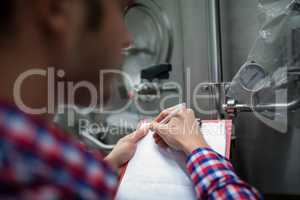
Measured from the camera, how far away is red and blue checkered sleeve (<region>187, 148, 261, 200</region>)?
51 cm

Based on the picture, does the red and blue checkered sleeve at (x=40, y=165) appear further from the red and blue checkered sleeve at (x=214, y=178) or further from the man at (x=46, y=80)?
the red and blue checkered sleeve at (x=214, y=178)

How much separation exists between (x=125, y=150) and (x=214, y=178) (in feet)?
0.84

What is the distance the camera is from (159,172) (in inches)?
25.0

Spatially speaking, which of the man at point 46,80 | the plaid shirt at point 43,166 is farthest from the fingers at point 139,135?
the plaid shirt at point 43,166

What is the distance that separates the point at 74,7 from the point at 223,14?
2.32ft

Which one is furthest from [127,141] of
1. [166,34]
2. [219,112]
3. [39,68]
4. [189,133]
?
[166,34]

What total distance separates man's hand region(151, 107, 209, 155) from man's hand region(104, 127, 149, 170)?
41 millimetres

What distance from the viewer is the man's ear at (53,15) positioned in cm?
30

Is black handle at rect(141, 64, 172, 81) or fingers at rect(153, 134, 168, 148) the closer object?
fingers at rect(153, 134, 168, 148)

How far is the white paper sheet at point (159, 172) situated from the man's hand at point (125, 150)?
0.05 ft

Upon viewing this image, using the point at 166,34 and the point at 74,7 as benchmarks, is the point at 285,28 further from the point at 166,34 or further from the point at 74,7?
the point at 74,7

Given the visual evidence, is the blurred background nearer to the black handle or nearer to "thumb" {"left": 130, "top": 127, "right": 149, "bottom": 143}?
the black handle

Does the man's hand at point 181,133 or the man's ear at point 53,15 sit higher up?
the man's ear at point 53,15

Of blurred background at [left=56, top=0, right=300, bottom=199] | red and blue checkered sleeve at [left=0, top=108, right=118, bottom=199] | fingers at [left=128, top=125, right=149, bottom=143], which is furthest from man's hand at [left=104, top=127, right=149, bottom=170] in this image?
red and blue checkered sleeve at [left=0, top=108, right=118, bottom=199]
